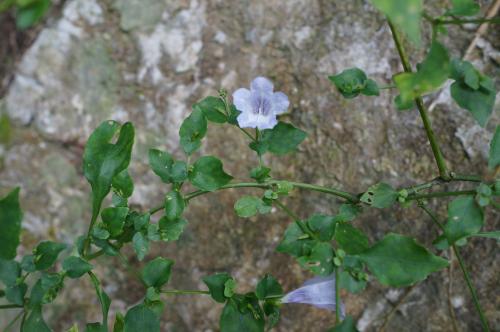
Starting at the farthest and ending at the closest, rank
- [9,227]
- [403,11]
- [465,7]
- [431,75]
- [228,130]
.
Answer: [228,130]
[9,227]
[465,7]
[431,75]
[403,11]

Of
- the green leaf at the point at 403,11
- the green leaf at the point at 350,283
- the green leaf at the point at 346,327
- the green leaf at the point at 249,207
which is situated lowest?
the green leaf at the point at 346,327

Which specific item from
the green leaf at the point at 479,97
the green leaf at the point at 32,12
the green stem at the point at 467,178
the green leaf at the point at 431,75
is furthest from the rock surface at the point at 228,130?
the green leaf at the point at 32,12

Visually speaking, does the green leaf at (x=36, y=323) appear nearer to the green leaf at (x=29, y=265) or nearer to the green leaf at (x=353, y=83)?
the green leaf at (x=29, y=265)

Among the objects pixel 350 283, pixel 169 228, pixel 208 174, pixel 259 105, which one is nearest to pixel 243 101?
pixel 259 105

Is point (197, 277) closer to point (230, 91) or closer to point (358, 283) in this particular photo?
point (230, 91)

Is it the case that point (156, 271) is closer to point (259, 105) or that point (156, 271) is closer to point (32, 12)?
point (259, 105)

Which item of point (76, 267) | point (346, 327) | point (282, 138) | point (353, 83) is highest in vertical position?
point (353, 83)

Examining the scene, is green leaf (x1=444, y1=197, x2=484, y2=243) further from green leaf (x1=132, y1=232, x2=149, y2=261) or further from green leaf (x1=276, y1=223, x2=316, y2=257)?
green leaf (x1=132, y1=232, x2=149, y2=261)
